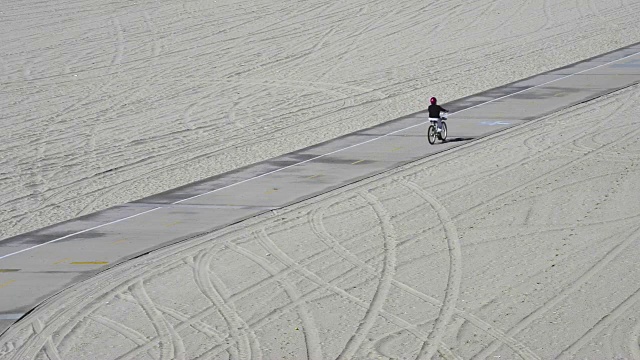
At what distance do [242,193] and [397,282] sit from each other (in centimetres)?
577

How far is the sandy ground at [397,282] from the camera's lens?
498 inches

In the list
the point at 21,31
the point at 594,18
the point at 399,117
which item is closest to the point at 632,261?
the point at 399,117

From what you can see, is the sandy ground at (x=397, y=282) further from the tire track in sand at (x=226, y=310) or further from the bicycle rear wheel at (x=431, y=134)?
the bicycle rear wheel at (x=431, y=134)

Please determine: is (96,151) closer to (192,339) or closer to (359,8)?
(192,339)

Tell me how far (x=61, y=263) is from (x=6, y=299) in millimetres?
1602

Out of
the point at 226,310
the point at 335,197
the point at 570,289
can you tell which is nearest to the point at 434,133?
the point at 335,197

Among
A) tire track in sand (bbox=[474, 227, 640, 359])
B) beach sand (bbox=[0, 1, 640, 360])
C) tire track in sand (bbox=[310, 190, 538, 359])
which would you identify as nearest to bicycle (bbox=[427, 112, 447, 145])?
beach sand (bbox=[0, 1, 640, 360])

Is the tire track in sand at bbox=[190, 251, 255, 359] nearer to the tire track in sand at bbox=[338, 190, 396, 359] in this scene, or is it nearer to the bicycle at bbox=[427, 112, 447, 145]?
the tire track in sand at bbox=[338, 190, 396, 359]

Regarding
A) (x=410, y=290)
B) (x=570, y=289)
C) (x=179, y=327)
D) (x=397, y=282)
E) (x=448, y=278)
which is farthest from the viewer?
(x=448, y=278)

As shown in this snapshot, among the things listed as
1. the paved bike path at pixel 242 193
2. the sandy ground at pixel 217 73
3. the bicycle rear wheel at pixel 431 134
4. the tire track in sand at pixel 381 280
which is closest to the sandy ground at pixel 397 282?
the tire track in sand at pixel 381 280

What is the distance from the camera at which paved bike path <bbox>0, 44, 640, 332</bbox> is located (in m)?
15.9

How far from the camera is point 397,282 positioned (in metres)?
14.8

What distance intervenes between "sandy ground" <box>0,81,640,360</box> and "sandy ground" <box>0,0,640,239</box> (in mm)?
4164

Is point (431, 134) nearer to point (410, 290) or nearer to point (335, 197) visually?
point (335, 197)
